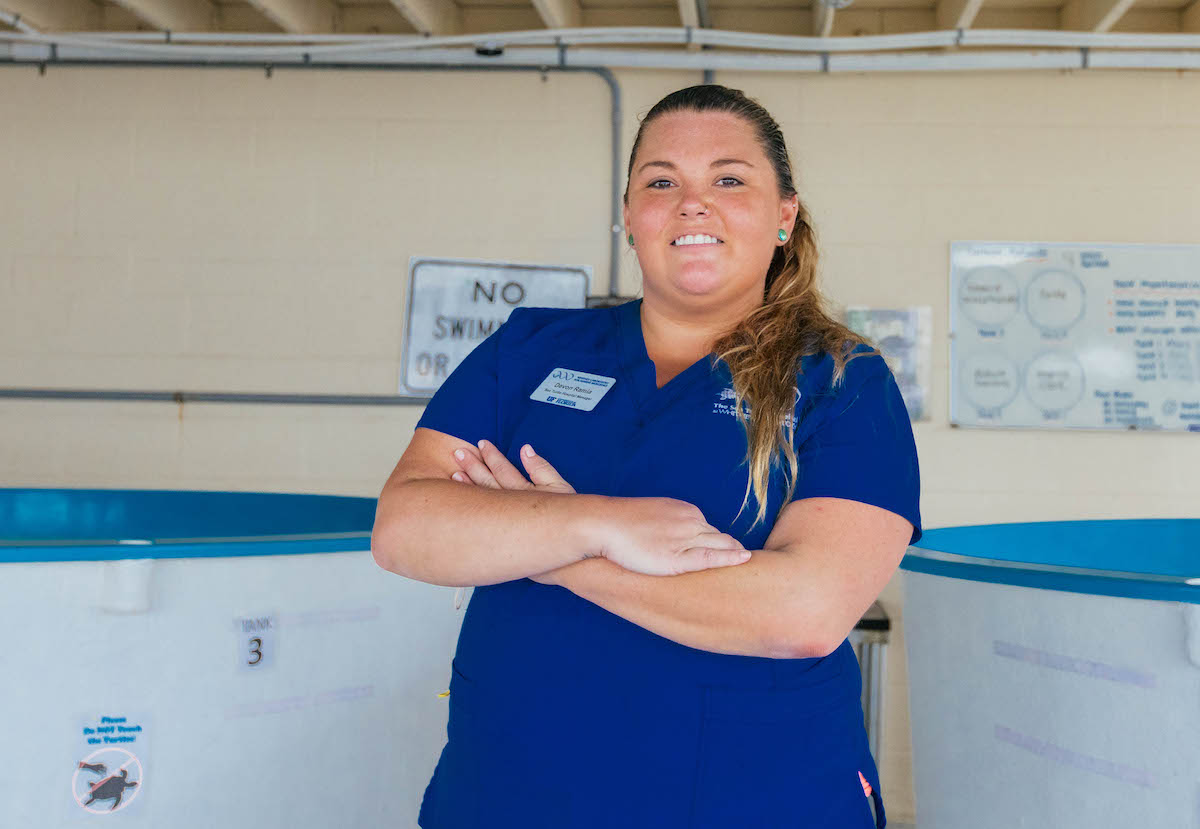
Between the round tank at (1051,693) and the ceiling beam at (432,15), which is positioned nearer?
the round tank at (1051,693)

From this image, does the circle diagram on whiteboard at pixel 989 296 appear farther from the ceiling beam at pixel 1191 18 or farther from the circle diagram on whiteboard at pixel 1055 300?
the ceiling beam at pixel 1191 18

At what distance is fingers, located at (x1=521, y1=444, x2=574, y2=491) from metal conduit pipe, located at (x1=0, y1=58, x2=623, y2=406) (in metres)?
1.98

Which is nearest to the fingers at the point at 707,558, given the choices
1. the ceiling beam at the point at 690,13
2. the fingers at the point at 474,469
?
the fingers at the point at 474,469

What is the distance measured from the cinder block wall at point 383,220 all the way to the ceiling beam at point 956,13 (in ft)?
0.55

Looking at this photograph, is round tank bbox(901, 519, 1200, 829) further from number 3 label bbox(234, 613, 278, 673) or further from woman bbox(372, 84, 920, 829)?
number 3 label bbox(234, 613, 278, 673)

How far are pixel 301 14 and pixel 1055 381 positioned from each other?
2.52 meters

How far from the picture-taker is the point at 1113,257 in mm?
2873

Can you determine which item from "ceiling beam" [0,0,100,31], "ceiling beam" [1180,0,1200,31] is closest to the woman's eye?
"ceiling beam" [1180,0,1200,31]

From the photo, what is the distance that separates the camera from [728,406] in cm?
101

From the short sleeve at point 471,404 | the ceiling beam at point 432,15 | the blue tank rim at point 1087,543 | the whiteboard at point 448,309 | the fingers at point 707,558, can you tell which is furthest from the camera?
the whiteboard at point 448,309

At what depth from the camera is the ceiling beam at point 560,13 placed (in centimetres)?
277

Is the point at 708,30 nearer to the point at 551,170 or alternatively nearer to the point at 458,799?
the point at 551,170

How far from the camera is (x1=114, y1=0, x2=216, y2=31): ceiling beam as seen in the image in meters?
2.85

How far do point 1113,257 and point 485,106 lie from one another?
76.7 inches
